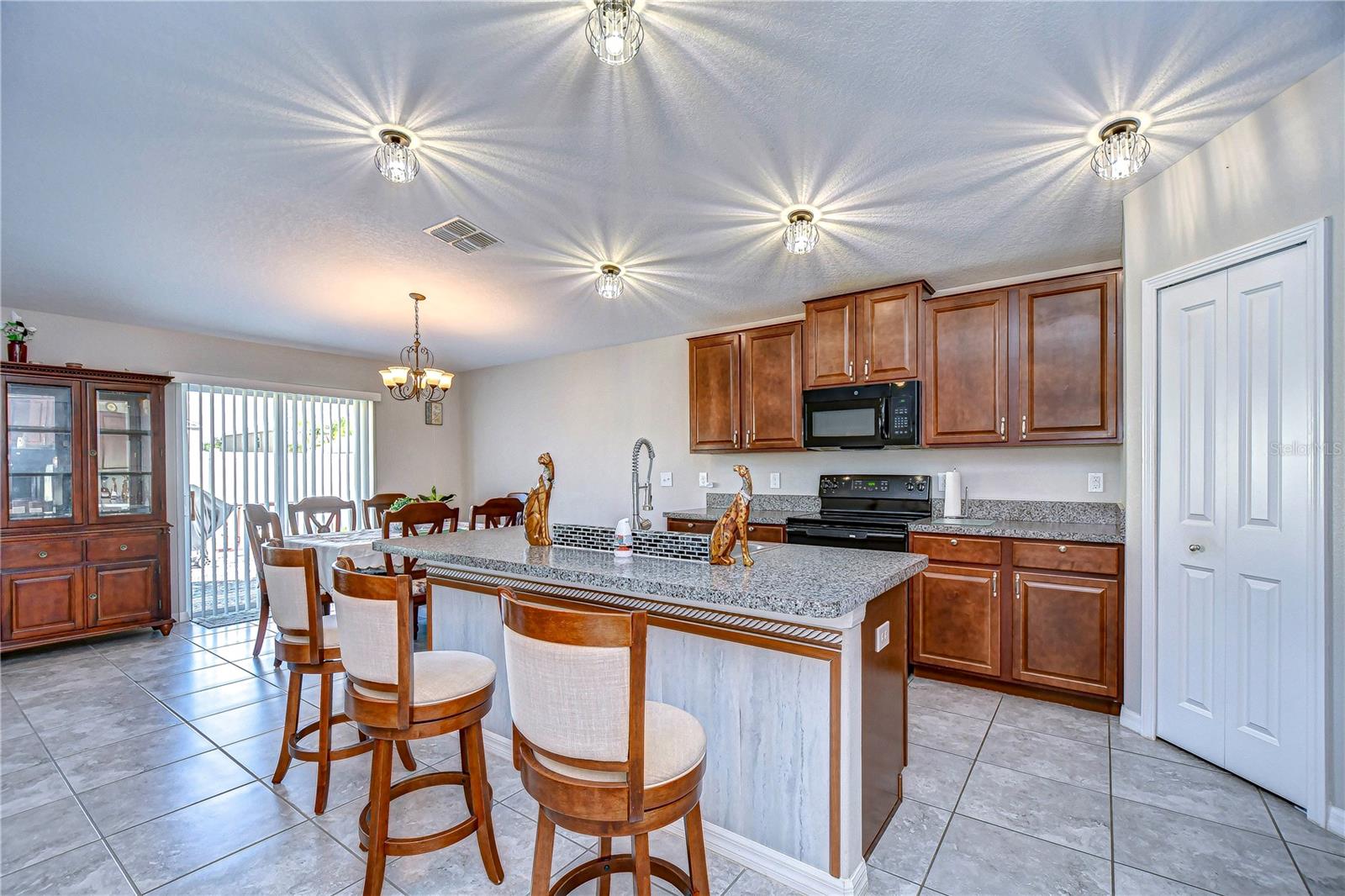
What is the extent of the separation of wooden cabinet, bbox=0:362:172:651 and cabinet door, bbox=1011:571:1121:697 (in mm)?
5806

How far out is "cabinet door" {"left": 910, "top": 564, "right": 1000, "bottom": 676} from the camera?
318cm

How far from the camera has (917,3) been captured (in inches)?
60.6

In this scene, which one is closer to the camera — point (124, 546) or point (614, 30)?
point (614, 30)

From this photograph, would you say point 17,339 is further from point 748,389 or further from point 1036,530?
point 1036,530

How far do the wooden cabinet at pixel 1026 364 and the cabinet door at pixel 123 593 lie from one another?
5572mm

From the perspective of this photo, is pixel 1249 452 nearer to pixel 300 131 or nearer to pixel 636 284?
pixel 636 284

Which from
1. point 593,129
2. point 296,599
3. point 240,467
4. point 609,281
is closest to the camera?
point 593,129

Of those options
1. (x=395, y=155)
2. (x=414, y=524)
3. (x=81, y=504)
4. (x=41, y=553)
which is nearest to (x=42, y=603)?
(x=41, y=553)

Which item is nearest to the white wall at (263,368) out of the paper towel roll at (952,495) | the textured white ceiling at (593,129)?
the textured white ceiling at (593,129)

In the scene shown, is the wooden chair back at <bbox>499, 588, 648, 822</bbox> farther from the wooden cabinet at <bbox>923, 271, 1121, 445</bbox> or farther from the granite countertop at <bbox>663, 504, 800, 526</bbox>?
the wooden cabinet at <bbox>923, 271, 1121, 445</bbox>

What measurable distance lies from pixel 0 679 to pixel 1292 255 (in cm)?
674

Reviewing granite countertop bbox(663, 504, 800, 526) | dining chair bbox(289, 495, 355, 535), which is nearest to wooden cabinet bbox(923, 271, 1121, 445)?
granite countertop bbox(663, 504, 800, 526)

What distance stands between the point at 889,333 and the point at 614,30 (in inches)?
106

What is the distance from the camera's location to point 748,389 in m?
4.35
